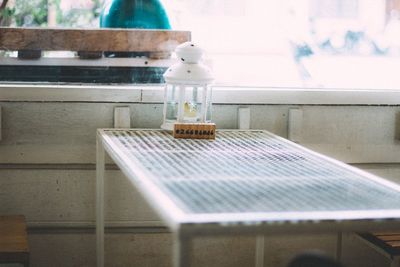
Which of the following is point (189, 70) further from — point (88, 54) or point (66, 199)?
point (66, 199)

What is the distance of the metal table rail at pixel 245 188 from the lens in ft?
4.35

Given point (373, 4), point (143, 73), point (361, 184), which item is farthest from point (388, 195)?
point (373, 4)

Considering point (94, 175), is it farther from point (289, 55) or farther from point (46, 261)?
point (289, 55)

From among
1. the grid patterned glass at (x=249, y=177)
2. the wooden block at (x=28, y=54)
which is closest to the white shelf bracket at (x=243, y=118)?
the grid patterned glass at (x=249, y=177)

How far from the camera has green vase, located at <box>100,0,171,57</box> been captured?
2.92 meters

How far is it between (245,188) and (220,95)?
4.14 feet

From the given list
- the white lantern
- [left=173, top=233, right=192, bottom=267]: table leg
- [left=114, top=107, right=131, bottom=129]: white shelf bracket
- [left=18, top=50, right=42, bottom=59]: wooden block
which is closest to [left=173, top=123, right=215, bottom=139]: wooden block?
the white lantern

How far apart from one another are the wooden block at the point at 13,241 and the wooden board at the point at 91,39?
0.76m

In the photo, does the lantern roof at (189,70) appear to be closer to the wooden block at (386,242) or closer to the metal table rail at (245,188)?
the metal table rail at (245,188)

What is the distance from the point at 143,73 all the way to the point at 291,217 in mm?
1690

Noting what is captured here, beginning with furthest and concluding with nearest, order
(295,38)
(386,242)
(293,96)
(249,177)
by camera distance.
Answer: (295,38) → (293,96) → (386,242) → (249,177)

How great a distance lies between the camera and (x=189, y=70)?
2523 millimetres

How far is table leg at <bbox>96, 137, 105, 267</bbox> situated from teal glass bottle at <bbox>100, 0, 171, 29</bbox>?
61 cm

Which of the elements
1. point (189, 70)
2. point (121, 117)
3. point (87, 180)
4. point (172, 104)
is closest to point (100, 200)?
point (87, 180)
